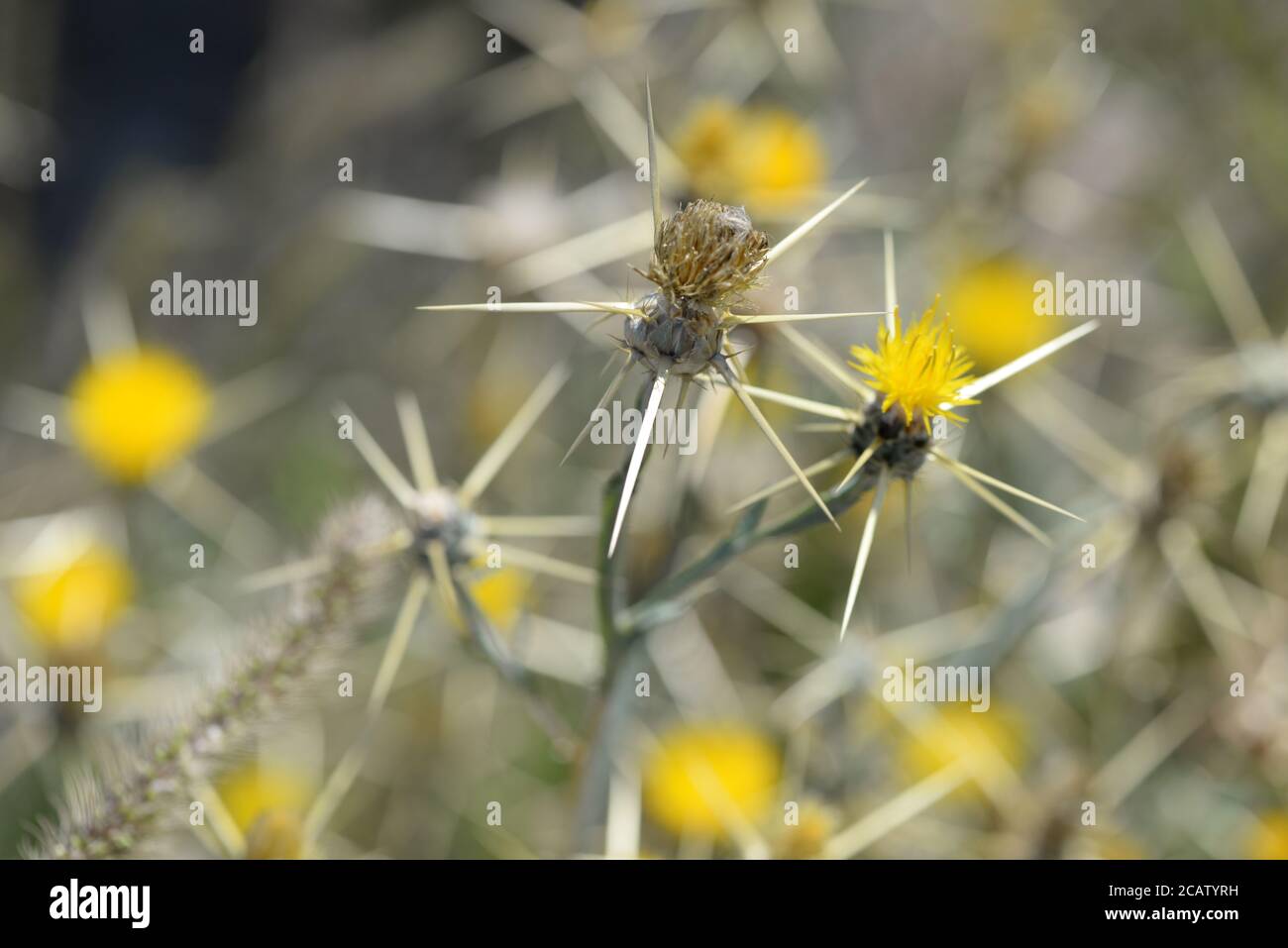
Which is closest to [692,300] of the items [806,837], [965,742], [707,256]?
[707,256]

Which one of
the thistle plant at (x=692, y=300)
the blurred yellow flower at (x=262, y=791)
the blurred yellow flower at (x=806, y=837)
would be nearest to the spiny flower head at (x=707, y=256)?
the thistle plant at (x=692, y=300)

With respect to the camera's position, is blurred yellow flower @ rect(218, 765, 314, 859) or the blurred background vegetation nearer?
the blurred background vegetation

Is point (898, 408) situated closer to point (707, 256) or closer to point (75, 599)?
point (707, 256)

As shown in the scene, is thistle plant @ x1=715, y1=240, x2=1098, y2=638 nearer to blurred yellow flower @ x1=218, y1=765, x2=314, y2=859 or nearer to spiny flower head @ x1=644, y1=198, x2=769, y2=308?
spiny flower head @ x1=644, y1=198, x2=769, y2=308

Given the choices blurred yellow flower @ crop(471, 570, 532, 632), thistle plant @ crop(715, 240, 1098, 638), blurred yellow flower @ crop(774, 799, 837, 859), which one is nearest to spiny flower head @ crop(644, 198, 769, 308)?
thistle plant @ crop(715, 240, 1098, 638)

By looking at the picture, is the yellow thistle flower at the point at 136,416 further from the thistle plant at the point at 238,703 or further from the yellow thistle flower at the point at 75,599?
the thistle plant at the point at 238,703
